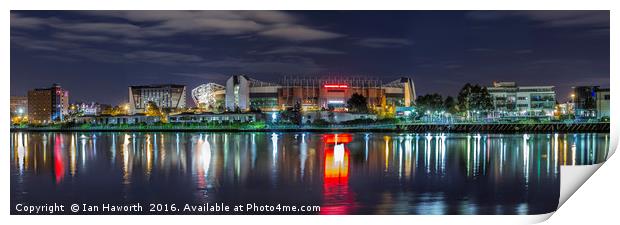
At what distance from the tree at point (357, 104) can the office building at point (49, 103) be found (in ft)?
47.7

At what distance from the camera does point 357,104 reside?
1547 inches

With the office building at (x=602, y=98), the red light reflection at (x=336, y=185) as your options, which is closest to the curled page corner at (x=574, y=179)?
the red light reflection at (x=336, y=185)

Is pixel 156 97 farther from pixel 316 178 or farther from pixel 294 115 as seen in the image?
pixel 316 178

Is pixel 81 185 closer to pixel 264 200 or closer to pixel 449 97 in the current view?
pixel 264 200

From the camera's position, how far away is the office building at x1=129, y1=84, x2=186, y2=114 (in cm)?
3909

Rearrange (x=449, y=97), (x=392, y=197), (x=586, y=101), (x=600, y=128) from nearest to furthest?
(x=392, y=197), (x=600, y=128), (x=586, y=101), (x=449, y=97)

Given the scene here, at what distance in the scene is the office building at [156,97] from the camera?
1539 inches

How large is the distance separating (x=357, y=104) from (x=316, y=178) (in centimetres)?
2793

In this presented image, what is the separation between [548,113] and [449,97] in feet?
20.6

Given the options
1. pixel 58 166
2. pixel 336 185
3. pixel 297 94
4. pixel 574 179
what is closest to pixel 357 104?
pixel 297 94

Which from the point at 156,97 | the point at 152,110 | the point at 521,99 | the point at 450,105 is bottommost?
the point at 152,110
